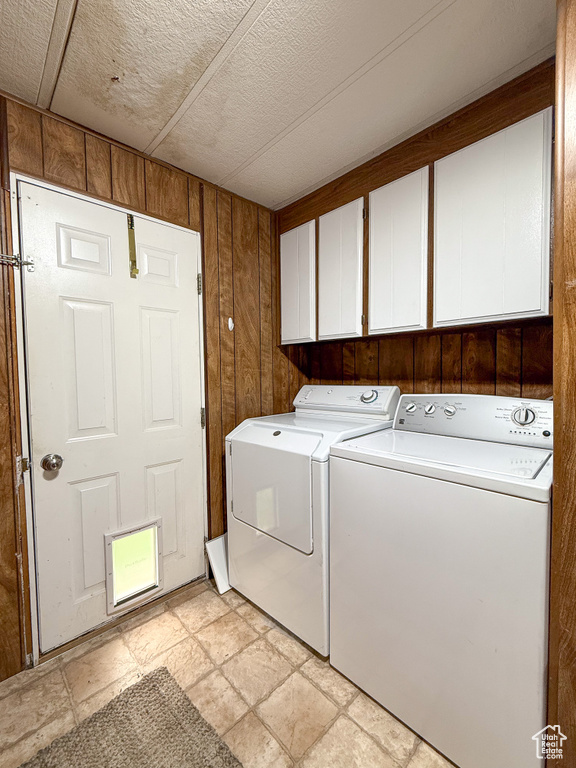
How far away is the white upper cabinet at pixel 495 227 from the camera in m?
1.21

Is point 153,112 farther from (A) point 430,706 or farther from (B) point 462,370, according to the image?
(A) point 430,706

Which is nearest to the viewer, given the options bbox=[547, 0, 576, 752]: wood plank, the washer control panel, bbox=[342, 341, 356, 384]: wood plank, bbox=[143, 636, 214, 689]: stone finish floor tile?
bbox=[547, 0, 576, 752]: wood plank

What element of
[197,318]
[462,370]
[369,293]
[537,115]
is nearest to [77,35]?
[197,318]

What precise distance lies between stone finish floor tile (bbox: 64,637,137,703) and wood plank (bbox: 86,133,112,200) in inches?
83.5

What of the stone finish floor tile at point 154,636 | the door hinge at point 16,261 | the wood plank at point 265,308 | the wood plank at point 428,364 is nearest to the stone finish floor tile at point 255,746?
the stone finish floor tile at point 154,636

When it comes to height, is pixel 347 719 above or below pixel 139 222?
below

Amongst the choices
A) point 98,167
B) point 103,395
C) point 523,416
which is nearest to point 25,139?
point 98,167

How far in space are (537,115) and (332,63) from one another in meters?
0.77

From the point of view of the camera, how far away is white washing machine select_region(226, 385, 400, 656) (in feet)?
4.66

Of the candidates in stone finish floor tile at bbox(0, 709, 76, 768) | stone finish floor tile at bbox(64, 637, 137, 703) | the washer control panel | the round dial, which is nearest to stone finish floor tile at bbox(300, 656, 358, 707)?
stone finish floor tile at bbox(64, 637, 137, 703)

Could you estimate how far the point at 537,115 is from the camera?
1.20 metres

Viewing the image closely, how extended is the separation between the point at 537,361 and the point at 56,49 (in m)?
2.22

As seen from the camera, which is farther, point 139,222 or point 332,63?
point 139,222

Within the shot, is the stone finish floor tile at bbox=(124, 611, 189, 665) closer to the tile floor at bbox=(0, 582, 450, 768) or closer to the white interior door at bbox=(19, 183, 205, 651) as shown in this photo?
the tile floor at bbox=(0, 582, 450, 768)
